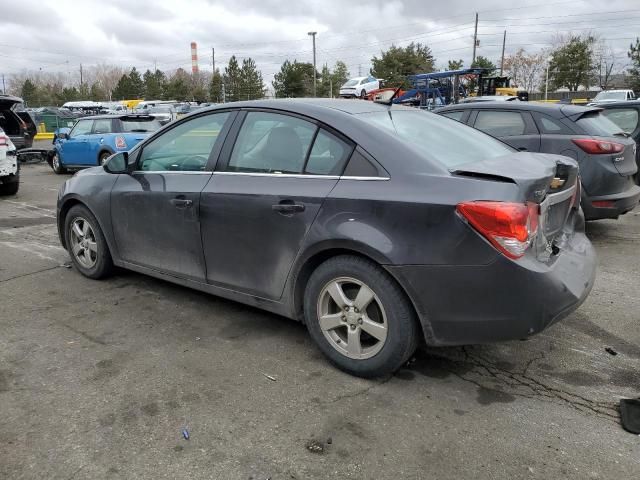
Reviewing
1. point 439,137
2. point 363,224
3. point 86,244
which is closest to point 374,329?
point 363,224

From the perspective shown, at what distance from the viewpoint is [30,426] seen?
2.69 m

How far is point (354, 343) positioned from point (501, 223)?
110cm

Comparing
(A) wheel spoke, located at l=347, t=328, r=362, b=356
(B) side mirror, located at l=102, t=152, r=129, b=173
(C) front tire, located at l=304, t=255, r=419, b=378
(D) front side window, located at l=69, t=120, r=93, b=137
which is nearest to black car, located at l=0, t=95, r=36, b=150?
(D) front side window, located at l=69, t=120, r=93, b=137

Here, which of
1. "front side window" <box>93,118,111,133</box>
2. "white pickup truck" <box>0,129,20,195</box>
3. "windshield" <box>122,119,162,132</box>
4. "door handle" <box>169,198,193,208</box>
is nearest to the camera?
"door handle" <box>169,198,193,208</box>

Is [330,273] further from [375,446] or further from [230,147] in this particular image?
[230,147]

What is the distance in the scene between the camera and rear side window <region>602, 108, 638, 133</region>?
331 inches

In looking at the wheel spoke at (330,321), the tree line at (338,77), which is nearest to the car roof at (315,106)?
the wheel spoke at (330,321)

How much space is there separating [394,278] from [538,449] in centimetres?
106

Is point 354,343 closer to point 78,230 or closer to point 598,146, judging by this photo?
point 78,230

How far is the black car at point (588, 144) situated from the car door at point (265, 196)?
3.68 m

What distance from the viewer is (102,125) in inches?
536

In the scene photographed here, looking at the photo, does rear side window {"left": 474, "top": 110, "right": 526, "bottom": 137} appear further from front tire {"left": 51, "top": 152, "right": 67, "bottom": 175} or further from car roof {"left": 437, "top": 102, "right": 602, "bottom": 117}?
front tire {"left": 51, "top": 152, "right": 67, "bottom": 175}

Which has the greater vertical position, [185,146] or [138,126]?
[185,146]

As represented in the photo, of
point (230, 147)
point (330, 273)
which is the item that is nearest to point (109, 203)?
point (230, 147)
